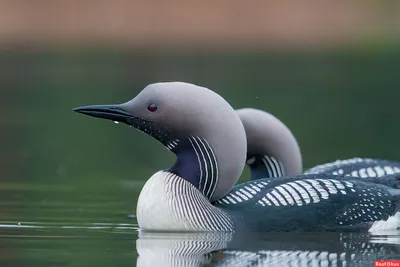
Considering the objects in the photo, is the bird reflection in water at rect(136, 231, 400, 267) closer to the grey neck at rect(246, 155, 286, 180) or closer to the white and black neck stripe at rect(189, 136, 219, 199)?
the white and black neck stripe at rect(189, 136, 219, 199)

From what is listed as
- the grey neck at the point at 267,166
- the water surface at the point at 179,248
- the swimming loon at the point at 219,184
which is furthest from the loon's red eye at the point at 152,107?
the grey neck at the point at 267,166

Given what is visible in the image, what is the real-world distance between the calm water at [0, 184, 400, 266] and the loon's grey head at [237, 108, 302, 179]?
65.9 inches

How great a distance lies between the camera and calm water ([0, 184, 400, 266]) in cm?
679

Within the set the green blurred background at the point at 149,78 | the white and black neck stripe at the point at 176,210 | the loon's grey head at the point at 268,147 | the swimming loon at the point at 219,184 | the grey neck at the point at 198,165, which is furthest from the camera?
the green blurred background at the point at 149,78

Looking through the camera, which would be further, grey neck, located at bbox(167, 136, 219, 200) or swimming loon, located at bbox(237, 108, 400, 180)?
swimming loon, located at bbox(237, 108, 400, 180)

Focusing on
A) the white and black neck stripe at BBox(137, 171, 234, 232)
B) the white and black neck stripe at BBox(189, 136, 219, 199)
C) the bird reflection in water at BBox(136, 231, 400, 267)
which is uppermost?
the white and black neck stripe at BBox(189, 136, 219, 199)

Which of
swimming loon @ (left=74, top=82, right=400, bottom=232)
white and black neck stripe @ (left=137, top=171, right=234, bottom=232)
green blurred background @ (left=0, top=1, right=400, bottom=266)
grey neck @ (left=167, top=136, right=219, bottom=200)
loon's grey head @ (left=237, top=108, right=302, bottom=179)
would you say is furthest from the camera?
green blurred background @ (left=0, top=1, right=400, bottom=266)

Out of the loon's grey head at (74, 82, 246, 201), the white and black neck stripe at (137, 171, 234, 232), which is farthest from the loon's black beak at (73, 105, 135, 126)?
the white and black neck stripe at (137, 171, 234, 232)

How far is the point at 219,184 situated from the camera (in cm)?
777

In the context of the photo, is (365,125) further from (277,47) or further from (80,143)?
(277,47)

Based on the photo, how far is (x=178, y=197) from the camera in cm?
755

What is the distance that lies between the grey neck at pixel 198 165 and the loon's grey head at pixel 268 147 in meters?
1.96

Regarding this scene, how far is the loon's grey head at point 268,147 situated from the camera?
9727mm

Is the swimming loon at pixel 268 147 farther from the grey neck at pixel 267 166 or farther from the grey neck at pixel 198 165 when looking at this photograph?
the grey neck at pixel 198 165
